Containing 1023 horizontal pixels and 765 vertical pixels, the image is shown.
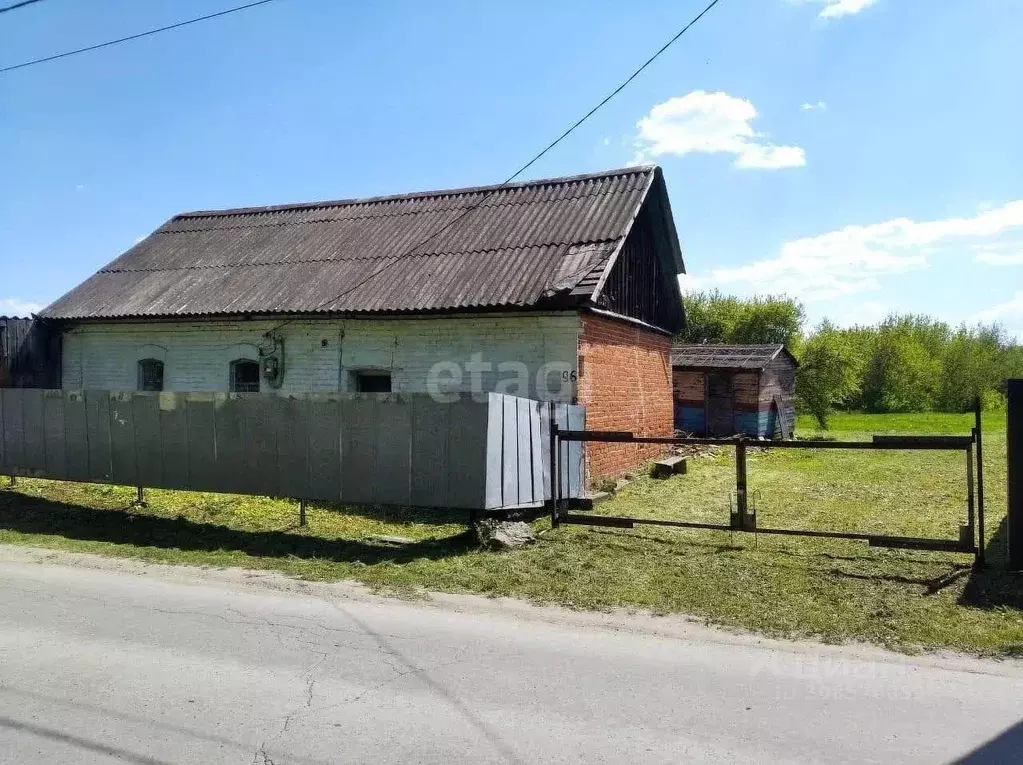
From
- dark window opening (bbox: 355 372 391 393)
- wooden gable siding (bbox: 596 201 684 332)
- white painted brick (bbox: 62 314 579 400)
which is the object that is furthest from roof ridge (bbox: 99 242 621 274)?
dark window opening (bbox: 355 372 391 393)

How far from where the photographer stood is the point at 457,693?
4316mm

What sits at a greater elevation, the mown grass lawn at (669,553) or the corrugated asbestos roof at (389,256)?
the corrugated asbestos roof at (389,256)

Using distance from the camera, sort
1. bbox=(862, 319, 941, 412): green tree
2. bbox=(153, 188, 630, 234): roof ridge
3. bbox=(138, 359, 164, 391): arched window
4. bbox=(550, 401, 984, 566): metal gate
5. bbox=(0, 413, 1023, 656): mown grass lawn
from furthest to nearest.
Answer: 1. bbox=(862, 319, 941, 412): green tree
2. bbox=(138, 359, 164, 391): arched window
3. bbox=(153, 188, 630, 234): roof ridge
4. bbox=(550, 401, 984, 566): metal gate
5. bbox=(0, 413, 1023, 656): mown grass lawn

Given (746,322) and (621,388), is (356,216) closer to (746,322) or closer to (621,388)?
(621,388)

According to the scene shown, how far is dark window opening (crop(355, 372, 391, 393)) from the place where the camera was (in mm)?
13477

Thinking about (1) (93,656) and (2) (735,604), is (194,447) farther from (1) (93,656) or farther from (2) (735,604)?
(2) (735,604)

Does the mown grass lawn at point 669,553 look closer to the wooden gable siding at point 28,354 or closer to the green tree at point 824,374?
the wooden gable siding at point 28,354

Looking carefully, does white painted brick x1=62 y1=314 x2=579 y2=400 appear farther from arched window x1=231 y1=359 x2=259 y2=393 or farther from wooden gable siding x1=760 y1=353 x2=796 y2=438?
wooden gable siding x1=760 y1=353 x2=796 y2=438

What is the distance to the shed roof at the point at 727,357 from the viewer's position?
2336 cm

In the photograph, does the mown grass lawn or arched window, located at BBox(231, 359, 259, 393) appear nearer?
the mown grass lawn

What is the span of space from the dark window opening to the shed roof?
37.1ft

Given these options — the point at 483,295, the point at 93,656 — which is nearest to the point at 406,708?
the point at 93,656

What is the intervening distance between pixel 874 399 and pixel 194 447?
4356 centimetres

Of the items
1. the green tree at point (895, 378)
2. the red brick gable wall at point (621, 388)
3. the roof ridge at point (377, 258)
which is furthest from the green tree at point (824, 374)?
the roof ridge at point (377, 258)
